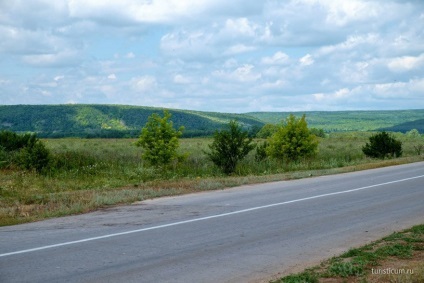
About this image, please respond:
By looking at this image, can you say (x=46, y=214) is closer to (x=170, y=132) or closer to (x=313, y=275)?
(x=313, y=275)

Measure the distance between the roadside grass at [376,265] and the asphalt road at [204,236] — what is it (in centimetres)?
44

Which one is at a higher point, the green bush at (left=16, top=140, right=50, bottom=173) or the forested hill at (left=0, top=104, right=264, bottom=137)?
the forested hill at (left=0, top=104, right=264, bottom=137)

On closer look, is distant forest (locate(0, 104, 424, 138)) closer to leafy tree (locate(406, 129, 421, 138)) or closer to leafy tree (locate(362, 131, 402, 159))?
leafy tree (locate(406, 129, 421, 138))

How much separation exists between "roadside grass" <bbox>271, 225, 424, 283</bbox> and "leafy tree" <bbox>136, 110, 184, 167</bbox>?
781 inches

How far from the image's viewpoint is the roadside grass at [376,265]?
6851 mm

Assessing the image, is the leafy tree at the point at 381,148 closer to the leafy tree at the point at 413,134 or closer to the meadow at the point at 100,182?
the meadow at the point at 100,182

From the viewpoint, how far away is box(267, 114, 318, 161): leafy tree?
34469 mm

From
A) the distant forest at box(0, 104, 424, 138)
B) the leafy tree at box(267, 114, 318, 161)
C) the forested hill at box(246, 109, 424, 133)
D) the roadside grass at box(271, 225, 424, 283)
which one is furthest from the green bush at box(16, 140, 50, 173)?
the forested hill at box(246, 109, 424, 133)

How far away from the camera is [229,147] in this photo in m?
26.5

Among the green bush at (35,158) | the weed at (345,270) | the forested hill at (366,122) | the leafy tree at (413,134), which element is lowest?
the leafy tree at (413,134)

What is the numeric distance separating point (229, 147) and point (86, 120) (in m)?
109

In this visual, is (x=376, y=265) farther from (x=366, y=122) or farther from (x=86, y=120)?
(x=366, y=122)

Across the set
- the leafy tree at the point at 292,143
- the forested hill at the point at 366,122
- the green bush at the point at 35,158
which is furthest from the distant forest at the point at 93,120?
the green bush at the point at 35,158

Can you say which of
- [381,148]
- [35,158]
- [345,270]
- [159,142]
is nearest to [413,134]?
[381,148]
